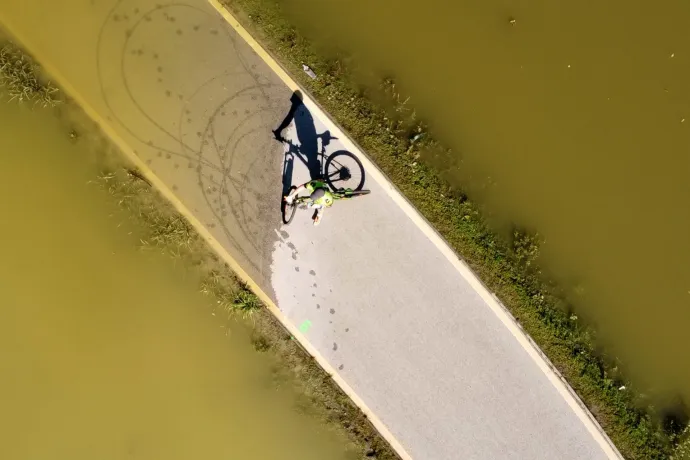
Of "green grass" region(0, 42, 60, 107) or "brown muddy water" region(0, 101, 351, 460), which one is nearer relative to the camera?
"green grass" region(0, 42, 60, 107)

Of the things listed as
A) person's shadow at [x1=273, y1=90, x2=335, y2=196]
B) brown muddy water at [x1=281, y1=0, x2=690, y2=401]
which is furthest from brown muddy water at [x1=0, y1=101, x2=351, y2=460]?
brown muddy water at [x1=281, y1=0, x2=690, y2=401]

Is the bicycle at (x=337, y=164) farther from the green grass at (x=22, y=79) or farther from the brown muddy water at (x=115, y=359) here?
the green grass at (x=22, y=79)

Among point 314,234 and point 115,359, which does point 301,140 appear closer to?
point 314,234

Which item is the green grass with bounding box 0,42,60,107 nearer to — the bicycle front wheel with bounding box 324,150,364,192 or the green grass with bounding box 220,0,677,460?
the green grass with bounding box 220,0,677,460

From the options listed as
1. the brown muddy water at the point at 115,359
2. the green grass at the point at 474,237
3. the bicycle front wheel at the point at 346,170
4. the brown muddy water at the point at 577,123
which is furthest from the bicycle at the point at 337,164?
the brown muddy water at the point at 115,359

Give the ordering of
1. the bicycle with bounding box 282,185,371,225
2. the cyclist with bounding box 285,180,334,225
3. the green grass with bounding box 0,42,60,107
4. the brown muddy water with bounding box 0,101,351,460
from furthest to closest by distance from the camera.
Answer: the brown muddy water with bounding box 0,101,351,460 < the green grass with bounding box 0,42,60,107 < the bicycle with bounding box 282,185,371,225 < the cyclist with bounding box 285,180,334,225

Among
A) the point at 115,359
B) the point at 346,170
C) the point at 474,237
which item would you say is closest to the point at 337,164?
the point at 346,170

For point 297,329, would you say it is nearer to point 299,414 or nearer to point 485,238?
point 299,414

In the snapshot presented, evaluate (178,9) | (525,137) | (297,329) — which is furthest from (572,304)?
(178,9)
